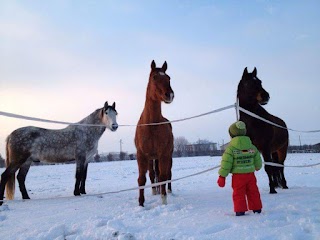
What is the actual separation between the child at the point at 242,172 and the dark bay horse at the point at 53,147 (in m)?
4.22

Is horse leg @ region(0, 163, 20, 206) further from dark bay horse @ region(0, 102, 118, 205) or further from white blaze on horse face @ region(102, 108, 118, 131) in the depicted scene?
white blaze on horse face @ region(102, 108, 118, 131)

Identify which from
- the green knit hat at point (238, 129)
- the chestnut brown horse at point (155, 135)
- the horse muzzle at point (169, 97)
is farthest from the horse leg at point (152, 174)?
the green knit hat at point (238, 129)

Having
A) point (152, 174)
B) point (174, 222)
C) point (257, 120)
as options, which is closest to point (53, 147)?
point (152, 174)

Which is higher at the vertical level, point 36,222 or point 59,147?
point 59,147

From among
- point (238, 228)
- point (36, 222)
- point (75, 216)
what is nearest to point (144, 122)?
point (75, 216)

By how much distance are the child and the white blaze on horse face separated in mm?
4958

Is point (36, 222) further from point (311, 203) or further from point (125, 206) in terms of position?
point (311, 203)

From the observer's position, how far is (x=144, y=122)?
5.20m

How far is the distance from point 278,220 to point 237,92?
3.27 m

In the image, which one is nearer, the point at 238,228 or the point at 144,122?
the point at 238,228

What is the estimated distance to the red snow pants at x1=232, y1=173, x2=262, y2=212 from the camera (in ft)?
11.8

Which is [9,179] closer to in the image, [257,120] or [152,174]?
[152,174]

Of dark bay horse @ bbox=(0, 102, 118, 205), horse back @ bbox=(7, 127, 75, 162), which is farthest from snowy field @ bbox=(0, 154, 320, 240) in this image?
horse back @ bbox=(7, 127, 75, 162)

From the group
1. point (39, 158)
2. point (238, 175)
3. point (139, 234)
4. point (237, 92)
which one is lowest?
point (139, 234)
